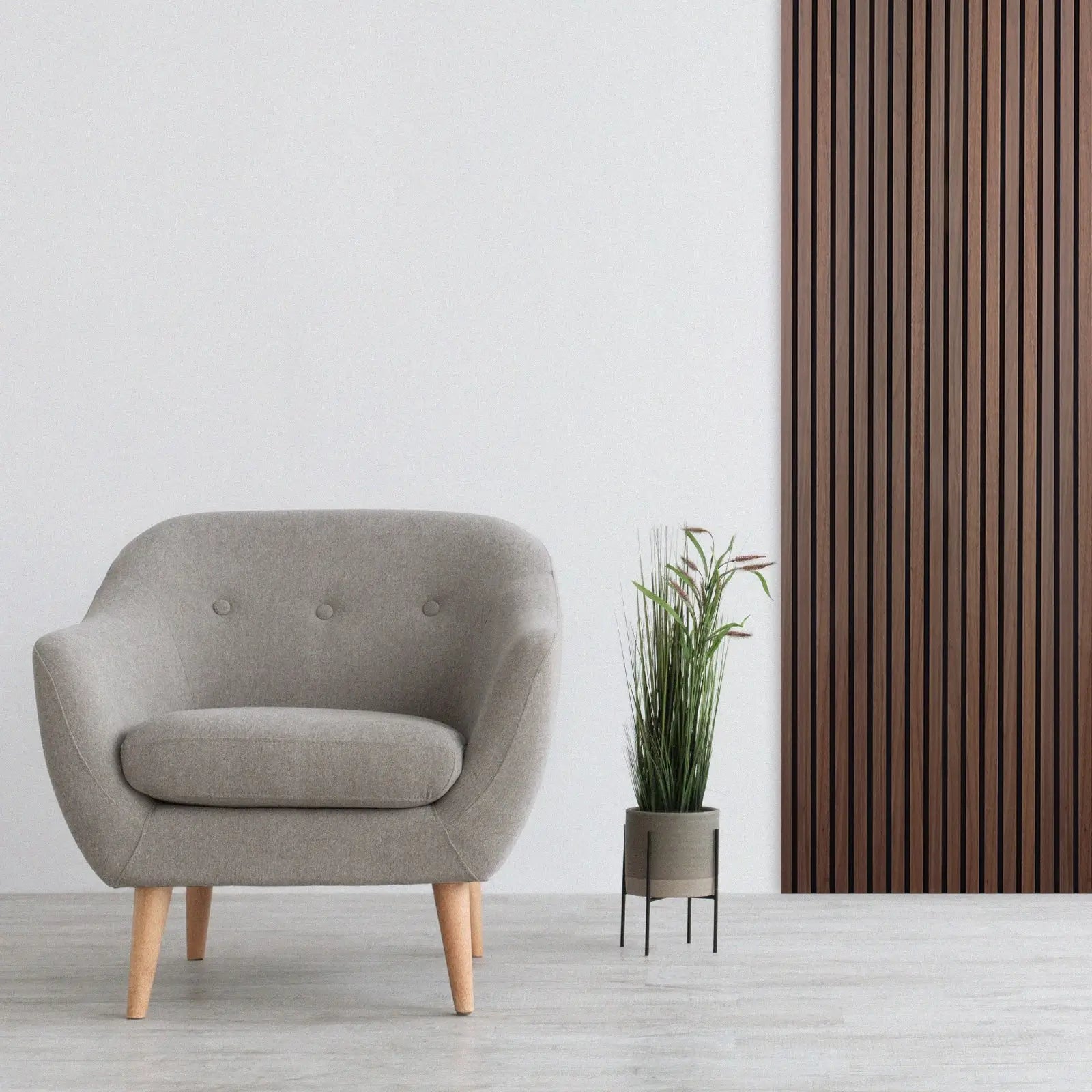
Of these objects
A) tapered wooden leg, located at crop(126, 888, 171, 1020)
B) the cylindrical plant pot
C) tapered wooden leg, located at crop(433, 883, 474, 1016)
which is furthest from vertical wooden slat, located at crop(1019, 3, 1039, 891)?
Result: tapered wooden leg, located at crop(126, 888, 171, 1020)

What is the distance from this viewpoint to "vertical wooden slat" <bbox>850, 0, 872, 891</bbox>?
324 centimetres

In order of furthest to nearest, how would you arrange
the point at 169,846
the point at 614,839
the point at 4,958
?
the point at 614,839 < the point at 4,958 < the point at 169,846

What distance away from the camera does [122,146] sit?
10.7 feet

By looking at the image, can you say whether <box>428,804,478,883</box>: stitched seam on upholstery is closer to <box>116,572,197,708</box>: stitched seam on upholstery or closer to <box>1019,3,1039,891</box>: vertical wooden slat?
<box>116,572,197,708</box>: stitched seam on upholstery

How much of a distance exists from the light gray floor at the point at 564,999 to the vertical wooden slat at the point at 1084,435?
0.29 metres

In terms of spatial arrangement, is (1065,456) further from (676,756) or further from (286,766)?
(286,766)

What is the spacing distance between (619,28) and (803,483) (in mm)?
1233

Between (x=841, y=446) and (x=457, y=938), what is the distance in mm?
1673

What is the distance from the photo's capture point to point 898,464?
3.25 meters

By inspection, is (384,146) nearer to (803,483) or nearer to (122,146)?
(122,146)

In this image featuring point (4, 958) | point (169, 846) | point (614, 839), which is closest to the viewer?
point (169, 846)

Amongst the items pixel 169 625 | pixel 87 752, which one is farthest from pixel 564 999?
pixel 169 625

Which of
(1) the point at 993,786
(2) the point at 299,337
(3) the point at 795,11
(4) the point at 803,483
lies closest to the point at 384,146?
(2) the point at 299,337

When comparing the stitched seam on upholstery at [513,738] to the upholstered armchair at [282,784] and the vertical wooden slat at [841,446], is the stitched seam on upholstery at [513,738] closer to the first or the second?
the upholstered armchair at [282,784]
